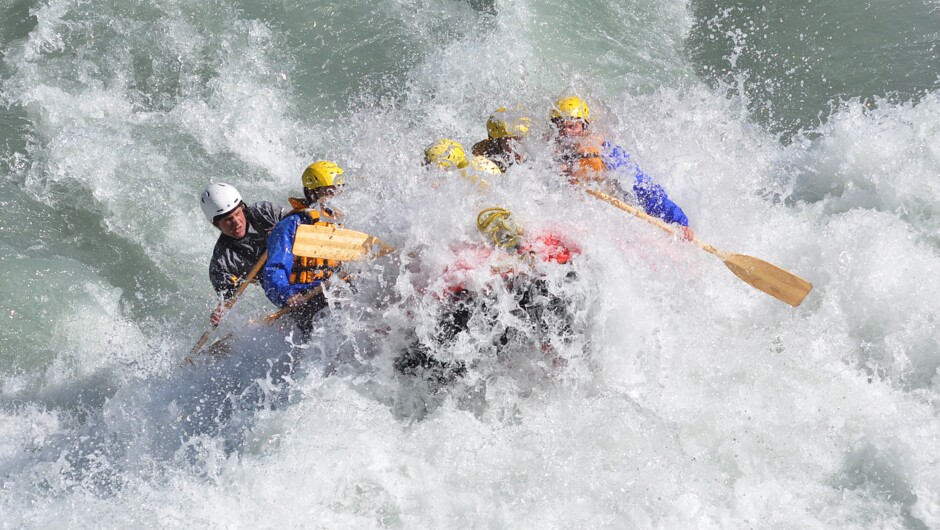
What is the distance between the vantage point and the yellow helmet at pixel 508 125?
6430mm

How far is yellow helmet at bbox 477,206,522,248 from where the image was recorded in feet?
16.5

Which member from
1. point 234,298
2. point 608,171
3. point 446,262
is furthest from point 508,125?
point 234,298

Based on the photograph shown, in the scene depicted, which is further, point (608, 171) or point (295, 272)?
point (608, 171)

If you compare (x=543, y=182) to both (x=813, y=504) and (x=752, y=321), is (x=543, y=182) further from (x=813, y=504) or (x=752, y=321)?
(x=813, y=504)

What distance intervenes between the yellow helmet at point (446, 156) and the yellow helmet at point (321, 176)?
65 centimetres

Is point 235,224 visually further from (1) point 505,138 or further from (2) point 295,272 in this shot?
(1) point 505,138

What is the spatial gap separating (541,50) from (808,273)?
4334 millimetres

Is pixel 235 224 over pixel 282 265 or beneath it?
beneath

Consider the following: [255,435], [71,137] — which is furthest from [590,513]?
[71,137]

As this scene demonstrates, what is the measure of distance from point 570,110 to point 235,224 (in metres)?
2.54

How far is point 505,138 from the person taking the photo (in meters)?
6.45

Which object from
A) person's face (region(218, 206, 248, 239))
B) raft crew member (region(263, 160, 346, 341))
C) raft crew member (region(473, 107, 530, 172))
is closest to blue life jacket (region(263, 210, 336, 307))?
raft crew member (region(263, 160, 346, 341))

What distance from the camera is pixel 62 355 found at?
23.5ft

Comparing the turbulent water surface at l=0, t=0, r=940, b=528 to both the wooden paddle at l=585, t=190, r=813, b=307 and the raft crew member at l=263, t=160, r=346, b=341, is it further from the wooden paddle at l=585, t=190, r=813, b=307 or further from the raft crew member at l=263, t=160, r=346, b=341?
the raft crew member at l=263, t=160, r=346, b=341
